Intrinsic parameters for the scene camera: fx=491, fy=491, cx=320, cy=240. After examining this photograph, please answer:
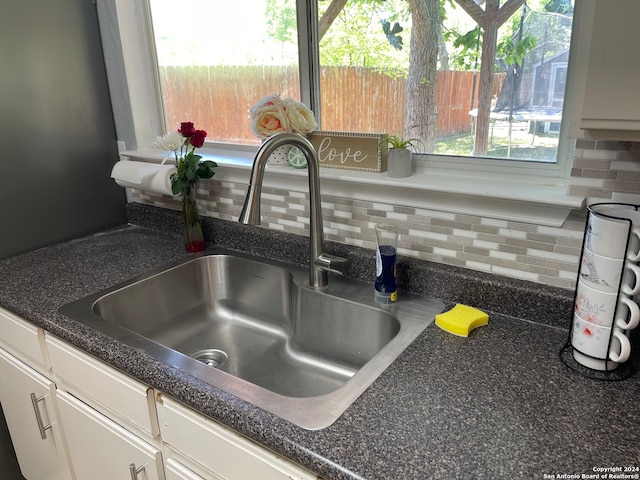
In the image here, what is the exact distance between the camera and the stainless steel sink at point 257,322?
3.67 ft

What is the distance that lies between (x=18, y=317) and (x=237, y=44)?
3.46ft

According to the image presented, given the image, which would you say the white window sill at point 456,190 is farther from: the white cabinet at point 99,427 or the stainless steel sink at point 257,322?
the white cabinet at point 99,427

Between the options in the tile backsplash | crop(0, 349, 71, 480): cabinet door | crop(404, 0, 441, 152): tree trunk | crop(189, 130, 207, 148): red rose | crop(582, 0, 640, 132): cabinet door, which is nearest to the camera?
crop(582, 0, 640, 132): cabinet door

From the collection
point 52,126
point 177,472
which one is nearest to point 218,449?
point 177,472

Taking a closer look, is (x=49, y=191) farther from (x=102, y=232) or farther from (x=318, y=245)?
(x=318, y=245)

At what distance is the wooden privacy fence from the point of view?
125 cm

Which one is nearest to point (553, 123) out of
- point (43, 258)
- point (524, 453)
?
point (524, 453)

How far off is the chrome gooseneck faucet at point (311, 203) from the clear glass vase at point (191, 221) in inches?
18.8

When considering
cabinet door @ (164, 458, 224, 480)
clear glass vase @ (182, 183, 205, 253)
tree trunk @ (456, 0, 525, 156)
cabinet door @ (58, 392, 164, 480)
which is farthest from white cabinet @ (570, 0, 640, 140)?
clear glass vase @ (182, 183, 205, 253)

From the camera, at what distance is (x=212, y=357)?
1.37 metres

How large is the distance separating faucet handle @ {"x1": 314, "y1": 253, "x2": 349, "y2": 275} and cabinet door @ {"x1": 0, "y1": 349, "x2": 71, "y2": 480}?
2.51ft

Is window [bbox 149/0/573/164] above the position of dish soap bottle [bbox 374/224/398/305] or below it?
above

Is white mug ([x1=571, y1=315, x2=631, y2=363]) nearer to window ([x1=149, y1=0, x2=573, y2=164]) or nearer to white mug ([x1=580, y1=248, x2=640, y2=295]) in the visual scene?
white mug ([x1=580, y1=248, x2=640, y2=295])

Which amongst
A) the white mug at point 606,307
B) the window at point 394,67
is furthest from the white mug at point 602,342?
the window at point 394,67
